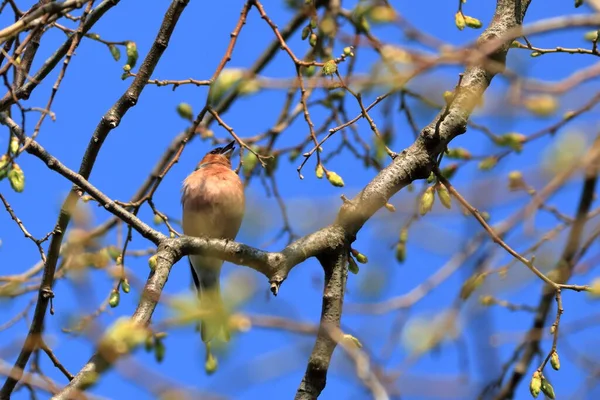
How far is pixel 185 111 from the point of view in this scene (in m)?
5.69

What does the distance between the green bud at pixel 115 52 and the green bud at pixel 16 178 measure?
1.03 m

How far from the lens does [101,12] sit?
5359 millimetres

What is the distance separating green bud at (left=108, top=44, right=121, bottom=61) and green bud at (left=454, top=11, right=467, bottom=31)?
92.1 inches

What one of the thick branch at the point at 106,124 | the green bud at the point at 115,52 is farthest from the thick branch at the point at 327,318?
the green bud at the point at 115,52

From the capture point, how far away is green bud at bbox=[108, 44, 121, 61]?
5740mm

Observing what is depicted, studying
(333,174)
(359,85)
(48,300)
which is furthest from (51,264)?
(359,85)

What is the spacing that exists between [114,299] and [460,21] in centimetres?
291

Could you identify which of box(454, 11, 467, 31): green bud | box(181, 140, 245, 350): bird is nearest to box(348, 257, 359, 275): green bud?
box(454, 11, 467, 31): green bud

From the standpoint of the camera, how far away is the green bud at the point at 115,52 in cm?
574

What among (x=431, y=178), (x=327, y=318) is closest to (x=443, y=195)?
(x=431, y=178)

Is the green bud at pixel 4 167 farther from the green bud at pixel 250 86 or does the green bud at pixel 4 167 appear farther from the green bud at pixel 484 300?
the green bud at pixel 484 300

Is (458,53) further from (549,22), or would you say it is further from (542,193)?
(542,193)

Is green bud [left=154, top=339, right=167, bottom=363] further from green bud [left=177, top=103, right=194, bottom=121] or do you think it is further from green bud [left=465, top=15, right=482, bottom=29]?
green bud [left=465, top=15, right=482, bottom=29]

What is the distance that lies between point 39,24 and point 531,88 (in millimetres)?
2893
